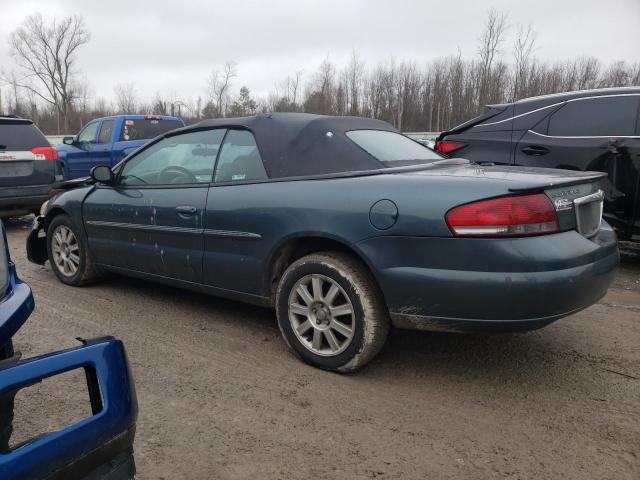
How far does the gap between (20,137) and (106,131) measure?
162 inches

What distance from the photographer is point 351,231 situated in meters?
2.80

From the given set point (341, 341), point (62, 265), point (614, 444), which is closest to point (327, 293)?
point (341, 341)

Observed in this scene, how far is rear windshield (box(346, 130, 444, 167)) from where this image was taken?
3314 mm

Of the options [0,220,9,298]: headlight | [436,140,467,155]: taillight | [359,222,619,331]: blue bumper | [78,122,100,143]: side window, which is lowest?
[359,222,619,331]: blue bumper

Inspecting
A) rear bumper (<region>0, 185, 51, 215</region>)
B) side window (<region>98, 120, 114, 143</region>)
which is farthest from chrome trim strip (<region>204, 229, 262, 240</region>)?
side window (<region>98, 120, 114, 143</region>)

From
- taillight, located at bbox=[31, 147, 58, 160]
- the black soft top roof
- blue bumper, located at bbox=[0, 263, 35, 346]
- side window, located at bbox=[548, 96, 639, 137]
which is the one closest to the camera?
blue bumper, located at bbox=[0, 263, 35, 346]

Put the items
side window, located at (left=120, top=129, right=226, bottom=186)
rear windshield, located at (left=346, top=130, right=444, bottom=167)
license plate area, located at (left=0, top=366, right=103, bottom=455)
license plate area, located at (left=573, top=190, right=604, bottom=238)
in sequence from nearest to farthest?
license plate area, located at (left=0, top=366, right=103, bottom=455)
license plate area, located at (left=573, top=190, right=604, bottom=238)
rear windshield, located at (left=346, top=130, right=444, bottom=167)
side window, located at (left=120, top=129, right=226, bottom=186)

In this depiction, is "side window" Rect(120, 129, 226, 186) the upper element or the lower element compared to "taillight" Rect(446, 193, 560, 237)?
upper

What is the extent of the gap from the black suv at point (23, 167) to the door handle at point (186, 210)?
15.7 ft

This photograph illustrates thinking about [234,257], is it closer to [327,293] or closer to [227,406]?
[327,293]

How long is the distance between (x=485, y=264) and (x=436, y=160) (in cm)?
136

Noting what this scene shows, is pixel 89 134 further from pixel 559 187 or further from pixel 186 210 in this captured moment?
pixel 559 187

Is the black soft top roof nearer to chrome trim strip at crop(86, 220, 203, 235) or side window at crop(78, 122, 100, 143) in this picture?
chrome trim strip at crop(86, 220, 203, 235)

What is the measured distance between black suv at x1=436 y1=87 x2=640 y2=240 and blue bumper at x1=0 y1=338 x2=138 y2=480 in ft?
16.3
